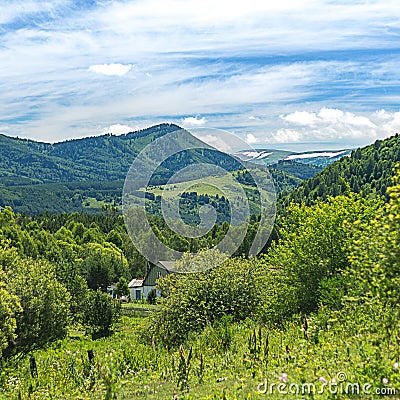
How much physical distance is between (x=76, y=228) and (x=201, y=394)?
10550cm

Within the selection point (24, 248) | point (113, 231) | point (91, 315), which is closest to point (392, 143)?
point (113, 231)

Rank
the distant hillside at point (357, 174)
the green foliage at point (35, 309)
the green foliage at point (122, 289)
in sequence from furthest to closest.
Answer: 1. the distant hillside at point (357, 174)
2. the green foliage at point (122, 289)
3. the green foliage at point (35, 309)

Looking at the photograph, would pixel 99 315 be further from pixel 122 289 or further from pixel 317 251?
pixel 122 289

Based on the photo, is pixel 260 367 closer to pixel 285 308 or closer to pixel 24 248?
pixel 285 308

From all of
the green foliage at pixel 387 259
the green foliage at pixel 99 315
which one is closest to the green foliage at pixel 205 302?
the green foliage at pixel 387 259

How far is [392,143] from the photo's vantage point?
384 ft

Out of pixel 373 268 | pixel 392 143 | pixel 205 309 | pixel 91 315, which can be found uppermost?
pixel 392 143

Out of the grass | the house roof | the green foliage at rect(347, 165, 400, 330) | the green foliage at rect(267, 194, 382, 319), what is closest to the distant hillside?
the house roof

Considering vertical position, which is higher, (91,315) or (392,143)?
(392,143)

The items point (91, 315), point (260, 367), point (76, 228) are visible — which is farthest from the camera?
point (76, 228)

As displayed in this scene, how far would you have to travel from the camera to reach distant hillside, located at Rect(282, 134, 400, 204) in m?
102

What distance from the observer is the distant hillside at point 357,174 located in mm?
101750

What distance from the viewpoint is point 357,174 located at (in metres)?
108

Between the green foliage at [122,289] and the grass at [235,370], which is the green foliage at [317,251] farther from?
the green foliage at [122,289]
